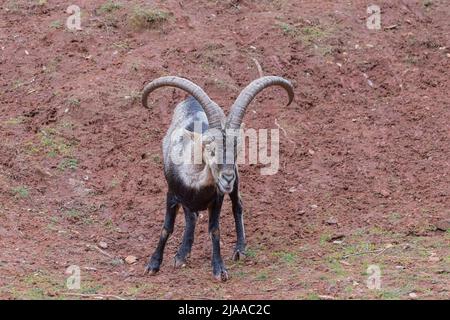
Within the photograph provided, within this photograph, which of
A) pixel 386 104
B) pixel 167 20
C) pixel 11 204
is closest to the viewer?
pixel 11 204

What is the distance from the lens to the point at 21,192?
10.0 m

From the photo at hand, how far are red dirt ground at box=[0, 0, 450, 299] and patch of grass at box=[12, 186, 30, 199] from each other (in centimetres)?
2

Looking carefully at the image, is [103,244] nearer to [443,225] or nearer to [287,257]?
[287,257]

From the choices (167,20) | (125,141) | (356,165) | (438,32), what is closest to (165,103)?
(125,141)

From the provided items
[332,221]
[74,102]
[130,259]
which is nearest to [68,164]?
[74,102]

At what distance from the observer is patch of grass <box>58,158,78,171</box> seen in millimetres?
10805

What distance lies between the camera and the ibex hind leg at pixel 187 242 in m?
8.89

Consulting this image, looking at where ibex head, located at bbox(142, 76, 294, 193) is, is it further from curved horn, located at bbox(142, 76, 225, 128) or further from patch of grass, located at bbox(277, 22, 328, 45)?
patch of grass, located at bbox(277, 22, 328, 45)

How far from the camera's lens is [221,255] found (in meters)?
8.88

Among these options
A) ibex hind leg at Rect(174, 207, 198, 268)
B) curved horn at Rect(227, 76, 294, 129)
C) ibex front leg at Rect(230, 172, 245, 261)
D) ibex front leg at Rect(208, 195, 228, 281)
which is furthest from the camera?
ibex front leg at Rect(230, 172, 245, 261)

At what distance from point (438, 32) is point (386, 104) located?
8.00 feet

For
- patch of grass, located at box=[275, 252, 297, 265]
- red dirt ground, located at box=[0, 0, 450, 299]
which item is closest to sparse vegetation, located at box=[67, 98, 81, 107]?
red dirt ground, located at box=[0, 0, 450, 299]

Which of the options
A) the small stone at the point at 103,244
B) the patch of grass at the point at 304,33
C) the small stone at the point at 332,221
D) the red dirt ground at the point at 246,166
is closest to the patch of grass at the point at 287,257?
the red dirt ground at the point at 246,166

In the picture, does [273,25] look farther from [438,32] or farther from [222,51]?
[438,32]
